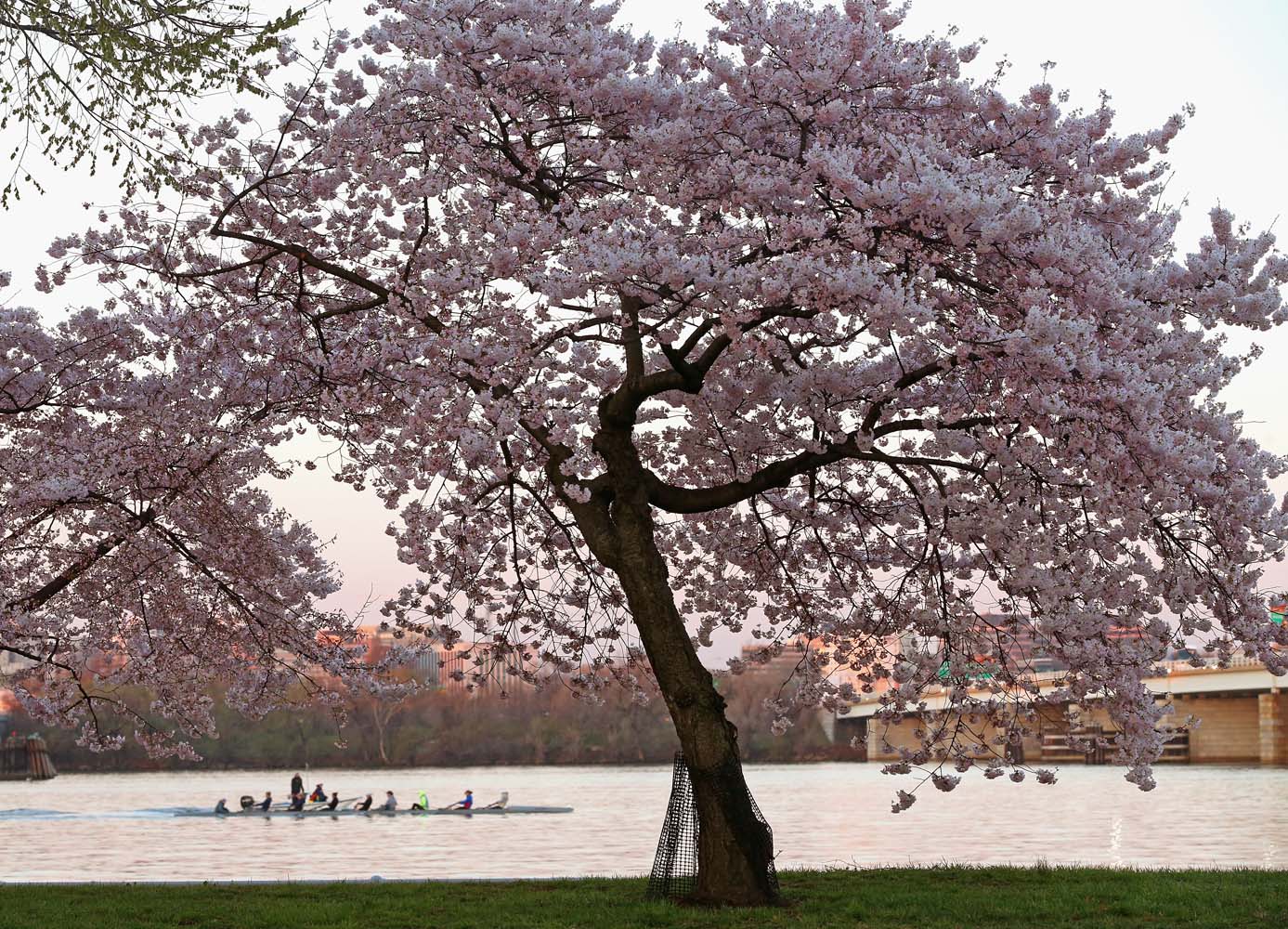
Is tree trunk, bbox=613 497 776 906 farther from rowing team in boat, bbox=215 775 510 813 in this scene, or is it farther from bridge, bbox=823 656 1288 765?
bridge, bbox=823 656 1288 765

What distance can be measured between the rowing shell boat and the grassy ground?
122ft

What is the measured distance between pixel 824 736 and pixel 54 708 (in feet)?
332

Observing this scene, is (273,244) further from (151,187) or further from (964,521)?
(964,521)

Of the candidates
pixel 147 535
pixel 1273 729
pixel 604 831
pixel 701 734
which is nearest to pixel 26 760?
pixel 604 831

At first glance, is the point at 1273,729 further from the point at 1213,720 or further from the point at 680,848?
the point at 680,848

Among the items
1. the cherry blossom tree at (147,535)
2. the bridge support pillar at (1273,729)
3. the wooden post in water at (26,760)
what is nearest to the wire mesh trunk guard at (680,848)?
the cherry blossom tree at (147,535)

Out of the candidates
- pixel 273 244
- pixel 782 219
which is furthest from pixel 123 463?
pixel 782 219

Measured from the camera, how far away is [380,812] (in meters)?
56.3

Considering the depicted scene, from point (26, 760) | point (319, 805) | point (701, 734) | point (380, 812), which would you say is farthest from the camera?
point (26, 760)

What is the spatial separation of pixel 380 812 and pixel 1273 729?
232ft

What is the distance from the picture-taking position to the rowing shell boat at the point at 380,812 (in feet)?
181

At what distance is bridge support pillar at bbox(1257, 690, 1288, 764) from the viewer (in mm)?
99688

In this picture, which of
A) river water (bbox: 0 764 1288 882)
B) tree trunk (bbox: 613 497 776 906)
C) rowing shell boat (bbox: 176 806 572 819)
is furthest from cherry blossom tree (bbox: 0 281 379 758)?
rowing shell boat (bbox: 176 806 572 819)

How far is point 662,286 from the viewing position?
1434 centimetres
